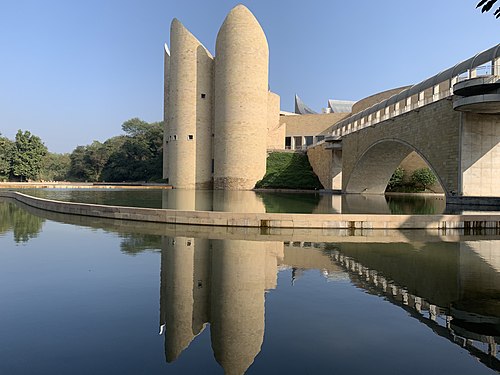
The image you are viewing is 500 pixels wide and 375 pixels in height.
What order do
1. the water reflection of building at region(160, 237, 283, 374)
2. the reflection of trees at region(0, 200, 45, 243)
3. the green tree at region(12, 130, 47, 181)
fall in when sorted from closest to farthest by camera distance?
the water reflection of building at region(160, 237, 283, 374), the reflection of trees at region(0, 200, 45, 243), the green tree at region(12, 130, 47, 181)

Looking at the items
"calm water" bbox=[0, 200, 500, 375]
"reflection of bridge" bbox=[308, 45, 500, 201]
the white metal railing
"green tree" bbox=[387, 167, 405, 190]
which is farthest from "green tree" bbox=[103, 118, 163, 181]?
"calm water" bbox=[0, 200, 500, 375]

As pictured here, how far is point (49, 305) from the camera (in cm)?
514

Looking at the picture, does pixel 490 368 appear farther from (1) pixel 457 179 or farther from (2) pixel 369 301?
(1) pixel 457 179

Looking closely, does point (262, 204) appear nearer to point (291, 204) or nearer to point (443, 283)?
point (291, 204)

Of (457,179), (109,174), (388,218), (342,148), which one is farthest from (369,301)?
(109,174)

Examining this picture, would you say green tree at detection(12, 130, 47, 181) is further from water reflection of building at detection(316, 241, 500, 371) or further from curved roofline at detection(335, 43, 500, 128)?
water reflection of building at detection(316, 241, 500, 371)

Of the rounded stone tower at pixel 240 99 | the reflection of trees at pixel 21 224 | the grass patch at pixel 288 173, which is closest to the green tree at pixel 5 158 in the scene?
the rounded stone tower at pixel 240 99

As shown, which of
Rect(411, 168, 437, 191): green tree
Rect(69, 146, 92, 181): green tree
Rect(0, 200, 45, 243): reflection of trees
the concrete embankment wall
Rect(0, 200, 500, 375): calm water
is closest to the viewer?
Rect(0, 200, 500, 375): calm water

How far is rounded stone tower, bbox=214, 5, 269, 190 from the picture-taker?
36469 millimetres

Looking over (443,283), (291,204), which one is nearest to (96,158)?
(291,204)

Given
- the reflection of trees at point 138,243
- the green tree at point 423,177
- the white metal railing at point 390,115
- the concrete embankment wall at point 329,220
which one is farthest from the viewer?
the green tree at point 423,177

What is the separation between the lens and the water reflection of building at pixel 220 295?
13.5 ft

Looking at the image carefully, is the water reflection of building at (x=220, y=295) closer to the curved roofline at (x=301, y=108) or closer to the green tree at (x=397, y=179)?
the green tree at (x=397, y=179)

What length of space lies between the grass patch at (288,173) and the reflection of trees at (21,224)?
25.3 m
